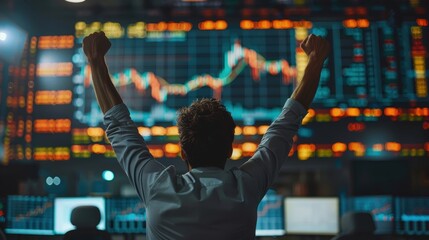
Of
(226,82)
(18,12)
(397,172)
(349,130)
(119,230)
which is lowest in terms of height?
(119,230)

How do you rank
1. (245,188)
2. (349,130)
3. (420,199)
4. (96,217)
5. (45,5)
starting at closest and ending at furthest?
(245,188) < (96,217) < (420,199) < (349,130) < (45,5)

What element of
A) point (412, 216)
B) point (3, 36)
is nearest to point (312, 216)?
point (412, 216)

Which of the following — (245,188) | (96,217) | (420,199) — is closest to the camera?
(245,188)

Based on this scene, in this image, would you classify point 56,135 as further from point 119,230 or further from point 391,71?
point 391,71

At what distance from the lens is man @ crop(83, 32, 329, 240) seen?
39.2 inches

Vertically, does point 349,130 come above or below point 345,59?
below

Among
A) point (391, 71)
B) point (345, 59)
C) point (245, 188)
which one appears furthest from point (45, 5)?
point (245, 188)

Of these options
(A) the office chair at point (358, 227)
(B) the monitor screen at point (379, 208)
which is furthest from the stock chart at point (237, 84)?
(A) the office chair at point (358, 227)

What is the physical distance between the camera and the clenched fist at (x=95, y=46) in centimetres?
117

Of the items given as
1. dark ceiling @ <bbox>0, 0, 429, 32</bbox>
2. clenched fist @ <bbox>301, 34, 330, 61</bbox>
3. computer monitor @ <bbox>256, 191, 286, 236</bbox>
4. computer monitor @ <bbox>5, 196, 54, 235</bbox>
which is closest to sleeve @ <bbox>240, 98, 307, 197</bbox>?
clenched fist @ <bbox>301, 34, 330, 61</bbox>

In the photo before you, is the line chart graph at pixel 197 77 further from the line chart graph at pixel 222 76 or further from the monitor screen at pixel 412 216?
the monitor screen at pixel 412 216

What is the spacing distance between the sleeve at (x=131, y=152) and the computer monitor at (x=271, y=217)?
2904mm

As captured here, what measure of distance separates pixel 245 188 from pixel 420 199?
321 centimetres

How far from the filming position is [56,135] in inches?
182
